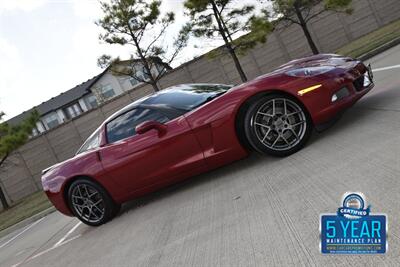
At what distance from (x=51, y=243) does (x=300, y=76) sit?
4.01 metres

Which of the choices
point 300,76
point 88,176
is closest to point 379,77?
point 300,76

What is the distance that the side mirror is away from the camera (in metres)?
4.84

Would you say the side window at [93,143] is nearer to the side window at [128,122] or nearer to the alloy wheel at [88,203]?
the side window at [128,122]

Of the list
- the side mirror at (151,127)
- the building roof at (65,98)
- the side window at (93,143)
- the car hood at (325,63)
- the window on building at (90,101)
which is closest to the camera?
the car hood at (325,63)

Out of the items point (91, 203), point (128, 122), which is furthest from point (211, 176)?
point (91, 203)

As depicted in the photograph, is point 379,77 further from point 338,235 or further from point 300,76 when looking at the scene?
point 338,235

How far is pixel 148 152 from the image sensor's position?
16.6ft

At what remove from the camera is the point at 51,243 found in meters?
5.98

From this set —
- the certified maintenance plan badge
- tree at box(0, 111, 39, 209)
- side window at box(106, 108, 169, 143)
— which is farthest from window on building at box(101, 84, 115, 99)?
the certified maintenance plan badge

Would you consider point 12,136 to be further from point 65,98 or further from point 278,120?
point 65,98

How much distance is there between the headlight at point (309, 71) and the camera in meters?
4.50

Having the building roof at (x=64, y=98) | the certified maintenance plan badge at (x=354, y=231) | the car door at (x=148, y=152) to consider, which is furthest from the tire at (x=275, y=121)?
the building roof at (x=64, y=98)

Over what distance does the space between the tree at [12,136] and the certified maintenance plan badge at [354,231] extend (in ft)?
61.5

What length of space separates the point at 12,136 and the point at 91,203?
15.3 meters
